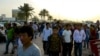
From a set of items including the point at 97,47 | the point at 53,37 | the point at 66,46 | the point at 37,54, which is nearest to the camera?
the point at 37,54

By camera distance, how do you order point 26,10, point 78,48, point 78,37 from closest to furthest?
point 78,37 → point 78,48 → point 26,10

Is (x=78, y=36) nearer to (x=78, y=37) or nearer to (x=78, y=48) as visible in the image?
(x=78, y=37)

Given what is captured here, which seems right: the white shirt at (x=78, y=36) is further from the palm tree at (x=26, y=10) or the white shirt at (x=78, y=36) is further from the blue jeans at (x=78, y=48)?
the palm tree at (x=26, y=10)

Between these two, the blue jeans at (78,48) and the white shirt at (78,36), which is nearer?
the white shirt at (78,36)

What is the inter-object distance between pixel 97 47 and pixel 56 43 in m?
1.63

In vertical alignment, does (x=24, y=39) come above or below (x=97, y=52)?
above

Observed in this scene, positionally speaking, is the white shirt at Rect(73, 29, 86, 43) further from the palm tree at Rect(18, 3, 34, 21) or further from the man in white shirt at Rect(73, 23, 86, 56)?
the palm tree at Rect(18, 3, 34, 21)

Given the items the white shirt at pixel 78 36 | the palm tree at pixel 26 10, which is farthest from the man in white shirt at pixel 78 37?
the palm tree at pixel 26 10

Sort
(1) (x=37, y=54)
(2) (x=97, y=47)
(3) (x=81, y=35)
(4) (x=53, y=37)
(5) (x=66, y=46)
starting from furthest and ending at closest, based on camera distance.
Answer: (3) (x=81, y=35) < (5) (x=66, y=46) < (2) (x=97, y=47) < (4) (x=53, y=37) < (1) (x=37, y=54)

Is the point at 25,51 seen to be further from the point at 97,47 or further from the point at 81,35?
the point at 81,35

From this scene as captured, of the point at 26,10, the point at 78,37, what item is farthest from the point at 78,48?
the point at 26,10

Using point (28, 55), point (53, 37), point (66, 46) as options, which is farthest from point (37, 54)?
point (66, 46)

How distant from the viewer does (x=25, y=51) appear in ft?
17.6

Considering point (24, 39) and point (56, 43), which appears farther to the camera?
point (56, 43)
